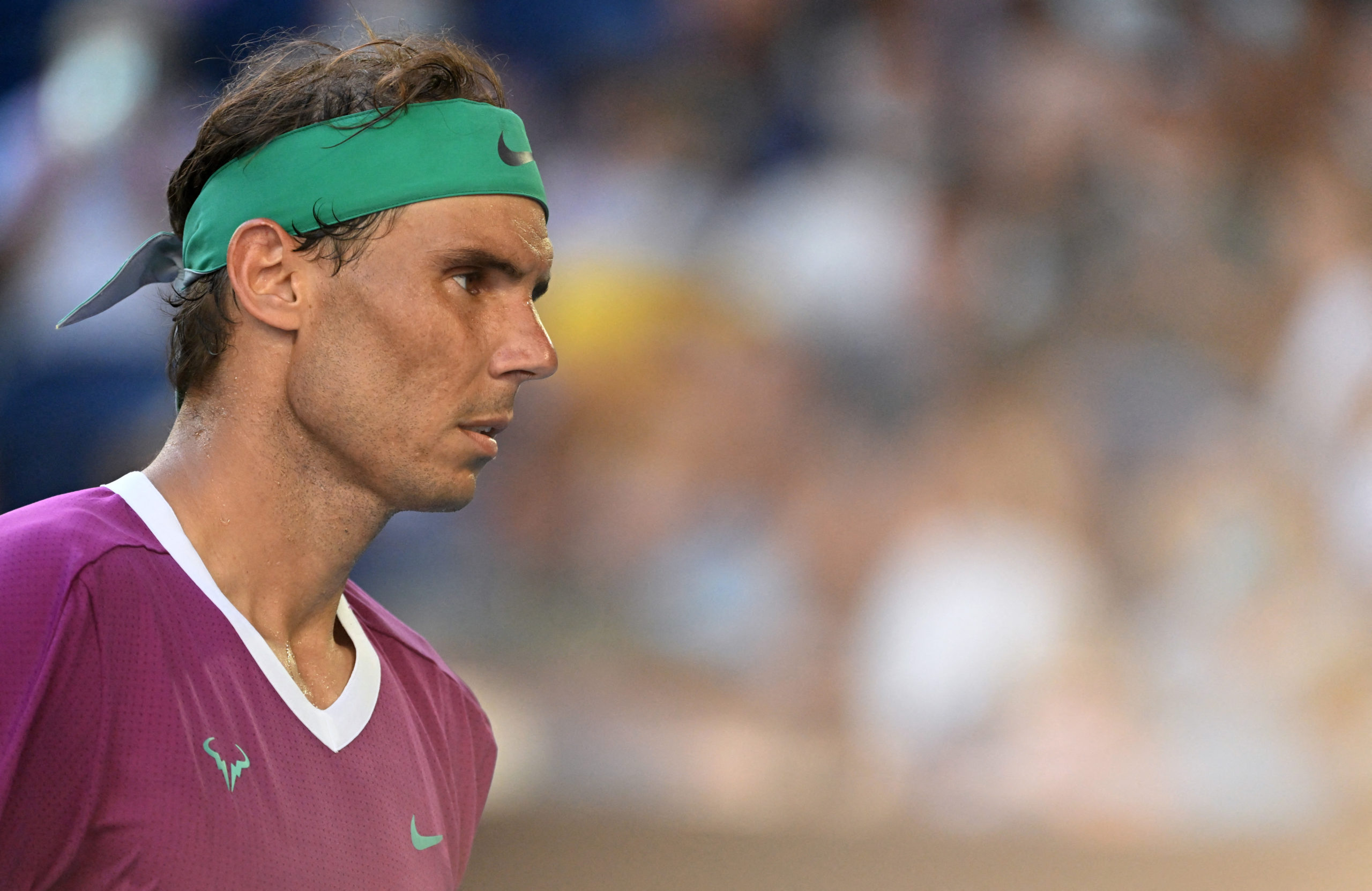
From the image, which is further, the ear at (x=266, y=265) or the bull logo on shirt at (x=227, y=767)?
the ear at (x=266, y=265)

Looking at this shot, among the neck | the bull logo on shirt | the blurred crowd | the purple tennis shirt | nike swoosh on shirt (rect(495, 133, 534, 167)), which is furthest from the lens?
the blurred crowd

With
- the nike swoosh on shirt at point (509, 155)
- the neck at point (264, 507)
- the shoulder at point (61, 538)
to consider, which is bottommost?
the shoulder at point (61, 538)

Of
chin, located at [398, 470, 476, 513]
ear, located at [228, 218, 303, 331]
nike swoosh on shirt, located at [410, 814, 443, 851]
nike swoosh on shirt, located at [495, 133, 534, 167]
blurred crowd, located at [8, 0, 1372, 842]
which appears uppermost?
blurred crowd, located at [8, 0, 1372, 842]

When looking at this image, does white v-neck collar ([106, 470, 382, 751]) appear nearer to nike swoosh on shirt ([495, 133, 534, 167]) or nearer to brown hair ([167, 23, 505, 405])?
brown hair ([167, 23, 505, 405])

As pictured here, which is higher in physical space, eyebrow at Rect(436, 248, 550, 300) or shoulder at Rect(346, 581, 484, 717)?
eyebrow at Rect(436, 248, 550, 300)

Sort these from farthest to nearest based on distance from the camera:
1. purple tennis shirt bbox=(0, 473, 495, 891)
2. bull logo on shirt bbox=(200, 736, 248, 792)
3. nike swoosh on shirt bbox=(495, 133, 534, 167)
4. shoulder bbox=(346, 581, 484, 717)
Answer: shoulder bbox=(346, 581, 484, 717)
nike swoosh on shirt bbox=(495, 133, 534, 167)
bull logo on shirt bbox=(200, 736, 248, 792)
purple tennis shirt bbox=(0, 473, 495, 891)

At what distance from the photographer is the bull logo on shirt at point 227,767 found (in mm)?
1173

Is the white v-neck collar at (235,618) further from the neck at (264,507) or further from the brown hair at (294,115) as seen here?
the brown hair at (294,115)

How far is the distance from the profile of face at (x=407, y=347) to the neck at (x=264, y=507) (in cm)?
3

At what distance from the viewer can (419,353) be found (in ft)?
4.45

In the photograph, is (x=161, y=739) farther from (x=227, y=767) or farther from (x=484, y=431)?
(x=484, y=431)

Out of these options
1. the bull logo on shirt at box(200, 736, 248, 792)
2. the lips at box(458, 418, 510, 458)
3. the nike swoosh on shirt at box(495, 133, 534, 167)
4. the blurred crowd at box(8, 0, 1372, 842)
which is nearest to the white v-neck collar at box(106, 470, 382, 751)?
the bull logo on shirt at box(200, 736, 248, 792)

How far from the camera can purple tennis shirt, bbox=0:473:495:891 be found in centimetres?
106

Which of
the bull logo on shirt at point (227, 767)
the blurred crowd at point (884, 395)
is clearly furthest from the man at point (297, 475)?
the blurred crowd at point (884, 395)
